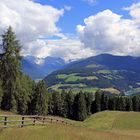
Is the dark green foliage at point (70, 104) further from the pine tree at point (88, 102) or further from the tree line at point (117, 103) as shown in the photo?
the tree line at point (117, 103)

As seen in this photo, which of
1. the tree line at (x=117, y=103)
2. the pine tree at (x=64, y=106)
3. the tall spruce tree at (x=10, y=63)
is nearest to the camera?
the tall spruce tree at (x=10, y=63)

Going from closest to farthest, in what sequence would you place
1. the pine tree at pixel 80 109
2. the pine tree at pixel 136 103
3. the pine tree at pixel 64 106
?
the pine tree at pixel 80 109
the pine tree at pixel 64 106
the pine tree at pixel 136 103

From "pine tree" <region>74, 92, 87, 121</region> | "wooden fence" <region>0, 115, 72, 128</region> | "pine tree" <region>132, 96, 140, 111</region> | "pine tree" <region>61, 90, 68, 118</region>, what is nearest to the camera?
"wooden fence" <region>0, 115, 72, 128</region>

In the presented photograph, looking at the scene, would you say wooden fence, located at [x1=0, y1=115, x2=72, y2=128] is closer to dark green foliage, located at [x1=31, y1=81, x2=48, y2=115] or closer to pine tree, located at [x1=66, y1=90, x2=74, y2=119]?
dark green foliage, located at [x1=31, y1=81, x2=48, y2=115]

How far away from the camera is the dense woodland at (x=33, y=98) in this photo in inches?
2790

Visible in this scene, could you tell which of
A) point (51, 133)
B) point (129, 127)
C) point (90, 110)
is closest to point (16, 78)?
point (129, 127)

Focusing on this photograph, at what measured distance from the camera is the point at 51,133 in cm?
3059

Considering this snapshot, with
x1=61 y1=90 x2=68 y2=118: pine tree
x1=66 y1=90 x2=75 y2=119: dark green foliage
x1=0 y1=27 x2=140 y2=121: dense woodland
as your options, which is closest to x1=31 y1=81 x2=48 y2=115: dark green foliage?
x1=0 y1=27 x2=140 y2=121: dense woodland

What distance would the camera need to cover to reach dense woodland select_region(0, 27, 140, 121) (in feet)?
233

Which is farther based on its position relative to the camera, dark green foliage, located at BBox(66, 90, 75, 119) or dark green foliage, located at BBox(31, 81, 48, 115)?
dark green foliage, located at BBox(66, 90, 75, 119)

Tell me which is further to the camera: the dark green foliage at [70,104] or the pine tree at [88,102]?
the pine tree at [88,102]

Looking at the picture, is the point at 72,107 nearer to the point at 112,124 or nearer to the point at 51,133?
the point at 112,124

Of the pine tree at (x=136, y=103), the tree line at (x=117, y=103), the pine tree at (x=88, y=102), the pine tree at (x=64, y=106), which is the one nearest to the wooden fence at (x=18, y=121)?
the pine tree at (x=64, y=106)

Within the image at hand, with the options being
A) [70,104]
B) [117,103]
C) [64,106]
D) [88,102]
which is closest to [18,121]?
[64,106]
